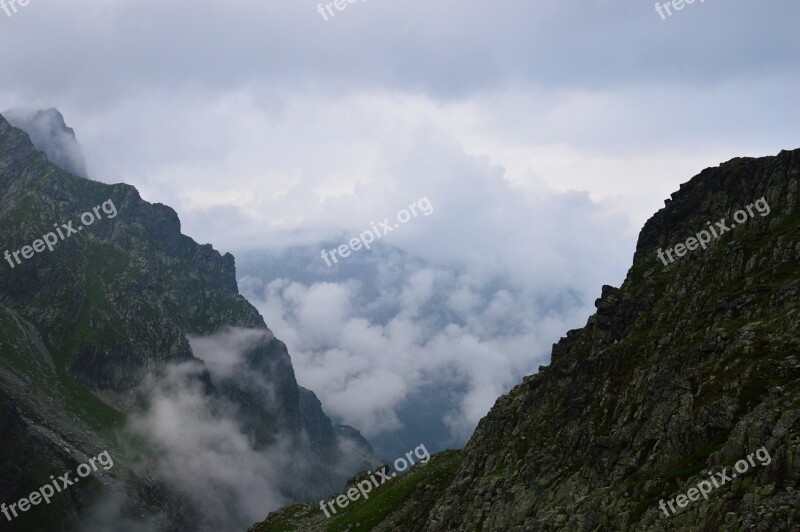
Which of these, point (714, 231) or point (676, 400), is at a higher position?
point (714, 231)

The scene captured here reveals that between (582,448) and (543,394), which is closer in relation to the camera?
(582,448)

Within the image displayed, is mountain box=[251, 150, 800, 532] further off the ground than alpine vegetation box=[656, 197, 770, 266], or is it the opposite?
alpine vegetation box=[656, 197, 770, 266]

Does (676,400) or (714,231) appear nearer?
(676,400)

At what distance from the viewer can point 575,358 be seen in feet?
270

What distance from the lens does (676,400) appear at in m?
51.2

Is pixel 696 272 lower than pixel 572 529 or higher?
higher

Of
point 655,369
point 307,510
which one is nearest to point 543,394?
point 655,369

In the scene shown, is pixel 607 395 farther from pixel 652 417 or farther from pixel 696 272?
pixel 696 272

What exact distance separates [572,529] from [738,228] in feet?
158

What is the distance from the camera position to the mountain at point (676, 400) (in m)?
38.0

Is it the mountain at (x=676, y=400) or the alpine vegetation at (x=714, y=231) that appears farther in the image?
the alpine vegetation at (x=714, y=231)

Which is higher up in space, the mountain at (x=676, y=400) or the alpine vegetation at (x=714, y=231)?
the alpine vegetation at (x=714, y=231)

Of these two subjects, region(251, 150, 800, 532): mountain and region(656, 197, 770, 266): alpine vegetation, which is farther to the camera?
region(656, 197, 770, 266): alpine vegetation

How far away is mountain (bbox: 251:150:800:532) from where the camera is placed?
1497 inches
